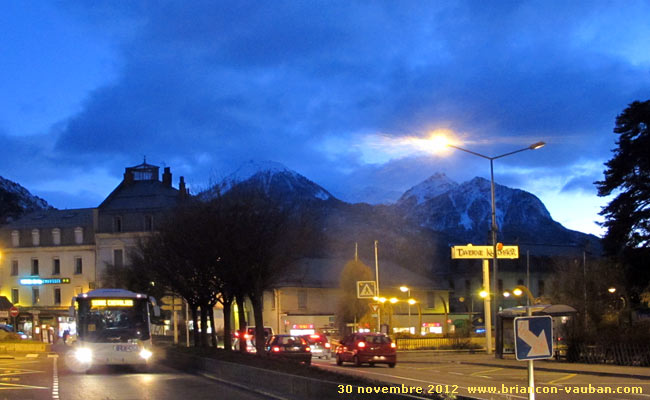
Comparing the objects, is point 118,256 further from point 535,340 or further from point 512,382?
point 535,340

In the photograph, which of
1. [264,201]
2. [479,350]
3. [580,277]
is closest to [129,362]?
[264,201]

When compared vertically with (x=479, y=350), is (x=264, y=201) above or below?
above

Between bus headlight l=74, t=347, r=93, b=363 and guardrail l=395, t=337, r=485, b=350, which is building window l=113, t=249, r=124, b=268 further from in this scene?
bus headlight l=74, t=347, r=93, b=363

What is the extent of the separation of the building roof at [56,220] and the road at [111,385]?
58.1m

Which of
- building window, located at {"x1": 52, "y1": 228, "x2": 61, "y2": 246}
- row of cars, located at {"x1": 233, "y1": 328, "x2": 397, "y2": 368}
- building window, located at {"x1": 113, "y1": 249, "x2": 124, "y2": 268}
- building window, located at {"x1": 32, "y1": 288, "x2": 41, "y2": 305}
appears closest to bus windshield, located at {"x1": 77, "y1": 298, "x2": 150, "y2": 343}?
row of cars, located at {"x1": 233, "y1": 328, "x2": 397, "y2": 368}

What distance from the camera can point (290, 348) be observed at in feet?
111

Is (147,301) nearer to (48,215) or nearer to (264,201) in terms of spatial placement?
(264,201)

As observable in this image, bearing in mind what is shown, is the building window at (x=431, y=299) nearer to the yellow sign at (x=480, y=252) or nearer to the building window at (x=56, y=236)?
the building window at (x=56, y=236)

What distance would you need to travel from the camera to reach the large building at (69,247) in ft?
273

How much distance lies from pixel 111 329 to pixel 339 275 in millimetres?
51418

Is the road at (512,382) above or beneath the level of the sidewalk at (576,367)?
above

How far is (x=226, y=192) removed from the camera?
35.2m

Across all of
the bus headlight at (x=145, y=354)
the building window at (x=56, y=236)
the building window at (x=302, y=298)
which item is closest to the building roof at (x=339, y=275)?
the building window at (x=302, y=298)

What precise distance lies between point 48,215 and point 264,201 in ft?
215
